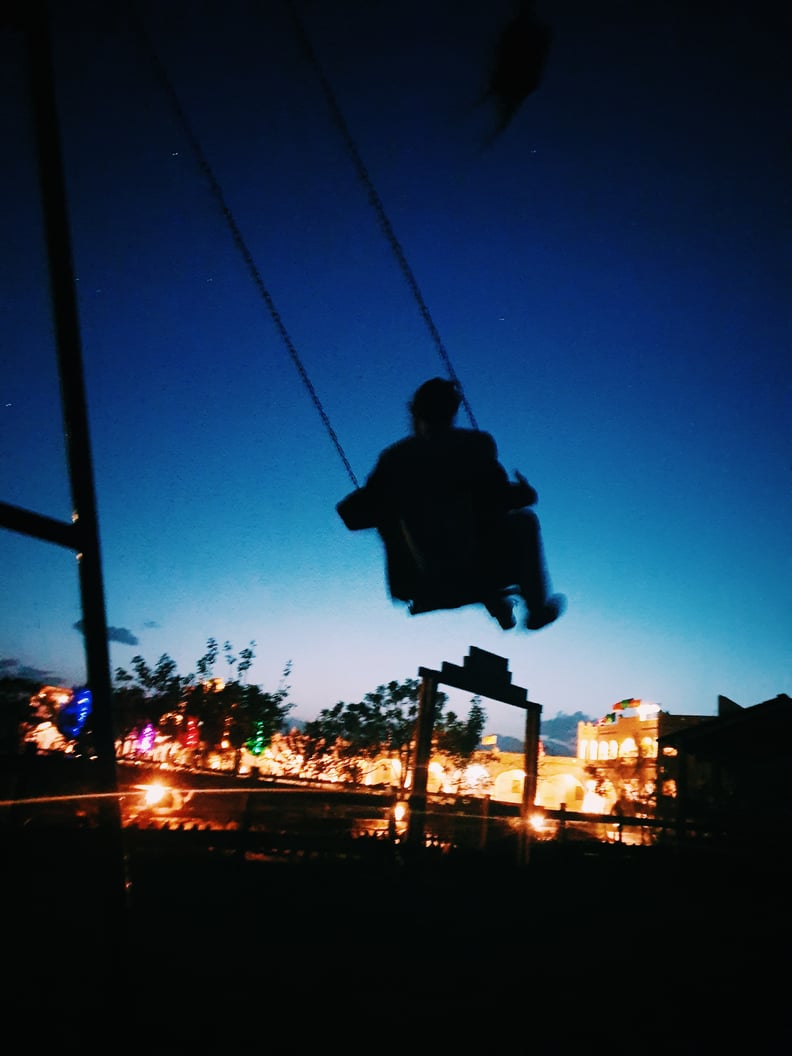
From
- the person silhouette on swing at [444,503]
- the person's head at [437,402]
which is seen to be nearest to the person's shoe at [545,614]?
the person silhouette on swing at [444,503]

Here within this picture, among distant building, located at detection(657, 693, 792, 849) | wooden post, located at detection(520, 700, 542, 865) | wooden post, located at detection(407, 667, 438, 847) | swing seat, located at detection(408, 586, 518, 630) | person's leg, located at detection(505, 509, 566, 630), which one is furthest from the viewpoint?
distant building, located at detection(657, 693, 792, 849)

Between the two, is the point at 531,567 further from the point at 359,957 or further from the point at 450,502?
the point at 359,957

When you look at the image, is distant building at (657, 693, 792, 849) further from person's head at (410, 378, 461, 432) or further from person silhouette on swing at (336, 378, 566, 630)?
person's head at (410, 378, 461, 432)

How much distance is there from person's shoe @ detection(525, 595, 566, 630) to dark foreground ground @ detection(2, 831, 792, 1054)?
2.32m

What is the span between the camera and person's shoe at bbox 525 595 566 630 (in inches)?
133

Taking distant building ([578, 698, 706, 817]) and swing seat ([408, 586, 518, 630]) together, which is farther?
distant building ([578, 698, 706, 817])

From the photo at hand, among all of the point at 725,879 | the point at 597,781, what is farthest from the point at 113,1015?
the point at 597,781

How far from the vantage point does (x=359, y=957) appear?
158 inches

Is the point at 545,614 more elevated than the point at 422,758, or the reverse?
the point at 545,614

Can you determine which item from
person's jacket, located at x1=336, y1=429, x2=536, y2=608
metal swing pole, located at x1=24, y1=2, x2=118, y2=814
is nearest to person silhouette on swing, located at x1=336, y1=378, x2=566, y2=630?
person's jacket, located at x1=336, y1=429, x2=536, y2=608

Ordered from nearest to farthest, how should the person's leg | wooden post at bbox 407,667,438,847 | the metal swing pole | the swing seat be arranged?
the metal swing pole → the swing seat → the person's leg → wooden post at bbox 407,667,438,847

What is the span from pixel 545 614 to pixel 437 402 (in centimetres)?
157

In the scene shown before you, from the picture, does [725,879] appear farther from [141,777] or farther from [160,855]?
[141,777]

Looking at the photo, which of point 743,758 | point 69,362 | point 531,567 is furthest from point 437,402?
point 743,758
